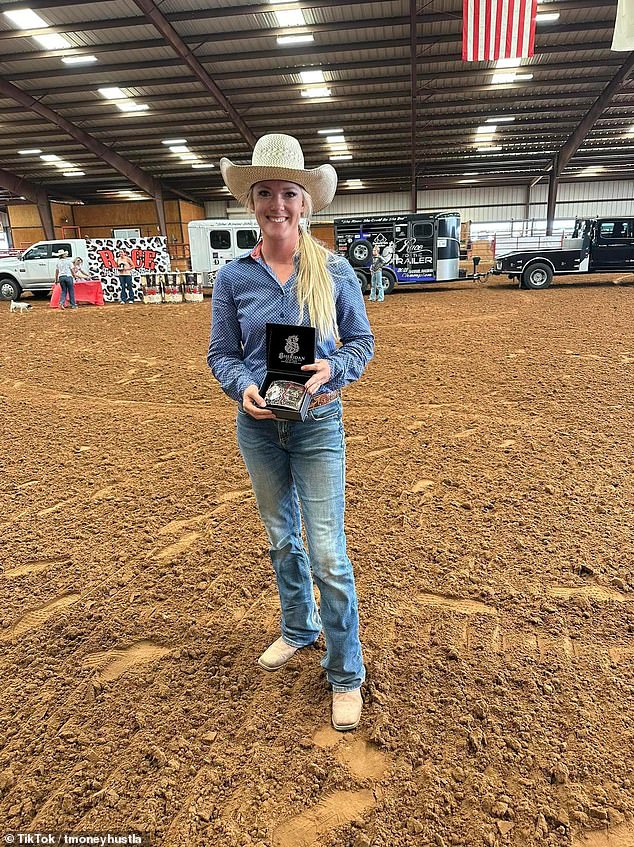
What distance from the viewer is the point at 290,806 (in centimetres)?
167

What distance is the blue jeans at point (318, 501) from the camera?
186 cm

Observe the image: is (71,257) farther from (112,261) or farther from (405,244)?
(405,244)

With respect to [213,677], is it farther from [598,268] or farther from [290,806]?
[598,268]

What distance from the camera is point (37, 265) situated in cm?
1936

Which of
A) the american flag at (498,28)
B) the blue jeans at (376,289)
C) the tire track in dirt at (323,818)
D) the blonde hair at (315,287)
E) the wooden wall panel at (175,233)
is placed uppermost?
the american flag at (498,28)

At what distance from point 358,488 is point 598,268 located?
1654 centimetres

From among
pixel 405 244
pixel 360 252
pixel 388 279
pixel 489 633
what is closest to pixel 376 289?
pixel 388 279

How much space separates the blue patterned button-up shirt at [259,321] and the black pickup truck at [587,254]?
1729cm

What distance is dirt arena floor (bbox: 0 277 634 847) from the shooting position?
1.67 m

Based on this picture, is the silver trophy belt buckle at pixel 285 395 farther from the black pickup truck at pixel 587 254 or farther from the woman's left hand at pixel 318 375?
the black pickup truck at pixel 587 254

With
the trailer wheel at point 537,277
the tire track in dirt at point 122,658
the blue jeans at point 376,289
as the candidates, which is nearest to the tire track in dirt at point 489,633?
the tire track in dirt at point 122,658

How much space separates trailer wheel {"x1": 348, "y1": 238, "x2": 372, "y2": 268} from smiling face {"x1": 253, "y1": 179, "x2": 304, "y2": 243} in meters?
16.7

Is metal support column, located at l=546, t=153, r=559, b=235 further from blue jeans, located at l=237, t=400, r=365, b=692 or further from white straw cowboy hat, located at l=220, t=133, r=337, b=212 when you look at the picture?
blue jeans, located at l=237, t=400, r=365, b=692

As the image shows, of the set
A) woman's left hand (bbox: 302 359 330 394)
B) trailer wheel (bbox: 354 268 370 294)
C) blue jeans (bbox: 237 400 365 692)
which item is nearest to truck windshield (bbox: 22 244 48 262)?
trailer wheel (bbox: 354 268 370 294)
